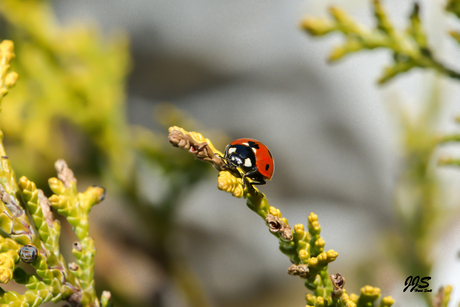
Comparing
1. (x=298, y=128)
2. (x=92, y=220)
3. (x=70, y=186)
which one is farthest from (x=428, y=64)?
(x=92, y=220)

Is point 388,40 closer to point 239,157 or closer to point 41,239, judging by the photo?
point 239,157

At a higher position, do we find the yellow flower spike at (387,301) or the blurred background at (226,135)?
the blurred background at (226,135)

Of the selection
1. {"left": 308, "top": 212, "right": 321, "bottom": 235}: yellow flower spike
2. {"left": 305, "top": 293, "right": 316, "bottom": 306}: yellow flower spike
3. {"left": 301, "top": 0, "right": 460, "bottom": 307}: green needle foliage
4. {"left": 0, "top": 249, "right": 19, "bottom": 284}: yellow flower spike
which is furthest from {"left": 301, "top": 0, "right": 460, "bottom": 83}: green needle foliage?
{"left": 0, "top": 249, "right": 19, "bottom": 284}: yellow flower spike

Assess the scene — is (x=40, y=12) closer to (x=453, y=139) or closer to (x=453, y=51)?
(x=453, y=139)

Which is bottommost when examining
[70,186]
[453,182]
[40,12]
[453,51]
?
[70,186]

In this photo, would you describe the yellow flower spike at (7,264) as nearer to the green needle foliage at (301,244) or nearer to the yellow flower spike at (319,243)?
the green needle foliage at (301,244)

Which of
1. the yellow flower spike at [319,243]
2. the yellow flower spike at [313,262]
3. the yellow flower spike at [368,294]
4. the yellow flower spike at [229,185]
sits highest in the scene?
the yellow flower spike at [229,185]

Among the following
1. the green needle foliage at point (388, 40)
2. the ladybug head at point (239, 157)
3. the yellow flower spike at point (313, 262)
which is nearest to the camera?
the yellow flower spike at point (313, 262)

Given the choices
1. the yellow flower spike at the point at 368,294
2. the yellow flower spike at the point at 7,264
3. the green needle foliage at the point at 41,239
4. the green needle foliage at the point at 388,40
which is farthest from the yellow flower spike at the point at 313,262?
the green needle foliage at the point at 388,40
